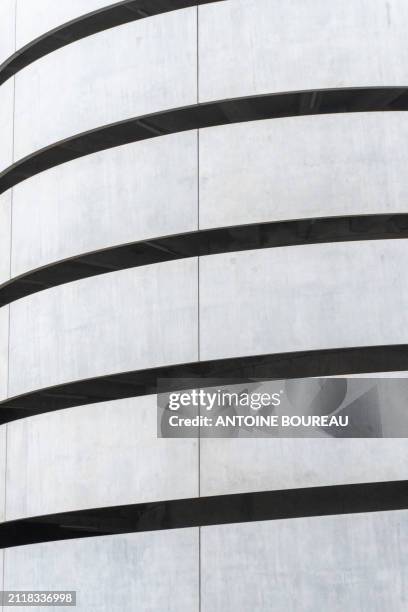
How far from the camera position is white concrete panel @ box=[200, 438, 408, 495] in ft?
44.7

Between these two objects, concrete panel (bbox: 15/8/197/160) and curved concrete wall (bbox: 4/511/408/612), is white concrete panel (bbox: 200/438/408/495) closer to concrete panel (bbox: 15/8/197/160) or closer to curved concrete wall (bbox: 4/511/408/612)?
curved concrete wall (bbox: 4/511/408/612)

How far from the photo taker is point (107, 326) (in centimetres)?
1549

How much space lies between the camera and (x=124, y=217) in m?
15.8

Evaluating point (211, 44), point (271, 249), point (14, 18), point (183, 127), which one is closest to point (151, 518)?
point (271, 249)

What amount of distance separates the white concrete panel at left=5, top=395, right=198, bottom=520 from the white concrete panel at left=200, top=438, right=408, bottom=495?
1.20ft

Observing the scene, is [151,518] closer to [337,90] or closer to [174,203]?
[174,203]

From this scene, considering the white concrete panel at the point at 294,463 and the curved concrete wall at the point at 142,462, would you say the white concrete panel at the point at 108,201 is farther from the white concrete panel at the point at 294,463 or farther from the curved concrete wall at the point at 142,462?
the white concrete panel at the point at 294,463

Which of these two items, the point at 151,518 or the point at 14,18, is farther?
the point at 14,18

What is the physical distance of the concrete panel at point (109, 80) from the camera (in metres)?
15.9

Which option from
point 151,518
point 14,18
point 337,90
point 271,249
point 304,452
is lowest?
point 151,518

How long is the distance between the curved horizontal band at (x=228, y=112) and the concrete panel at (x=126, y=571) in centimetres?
681

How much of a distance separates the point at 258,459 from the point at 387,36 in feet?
22.6

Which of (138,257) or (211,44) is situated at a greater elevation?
(211,44)
